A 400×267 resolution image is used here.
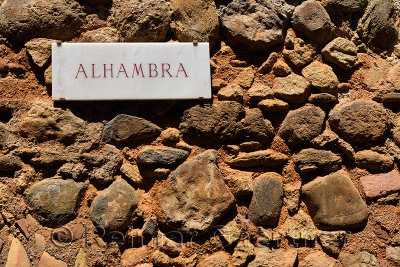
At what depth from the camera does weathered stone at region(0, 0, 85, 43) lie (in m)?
1.62

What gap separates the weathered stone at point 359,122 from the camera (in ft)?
5.51

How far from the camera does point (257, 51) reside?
5.77 ft

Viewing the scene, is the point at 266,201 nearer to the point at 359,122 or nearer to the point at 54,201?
the point at 359,122

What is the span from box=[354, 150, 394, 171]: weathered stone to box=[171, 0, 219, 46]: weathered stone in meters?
0.85

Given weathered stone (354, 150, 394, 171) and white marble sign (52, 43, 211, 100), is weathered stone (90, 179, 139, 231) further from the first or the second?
weathered stone (354, 150, 394, 171)

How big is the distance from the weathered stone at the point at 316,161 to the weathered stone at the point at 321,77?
0.29 m

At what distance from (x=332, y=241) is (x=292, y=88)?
26.5 inches

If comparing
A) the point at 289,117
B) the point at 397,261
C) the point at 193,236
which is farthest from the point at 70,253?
the point at 397,261

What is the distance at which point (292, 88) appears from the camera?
169 centimetres

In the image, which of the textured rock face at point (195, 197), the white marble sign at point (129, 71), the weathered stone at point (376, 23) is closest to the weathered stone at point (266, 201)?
the textured rock face at point (195, 197)

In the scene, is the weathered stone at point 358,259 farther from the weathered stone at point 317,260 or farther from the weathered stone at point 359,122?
the weathered stone at point 359,122

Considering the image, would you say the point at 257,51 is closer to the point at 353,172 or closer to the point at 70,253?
the point at 353,172

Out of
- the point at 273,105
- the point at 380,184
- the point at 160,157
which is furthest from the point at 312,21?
the point at 160,157

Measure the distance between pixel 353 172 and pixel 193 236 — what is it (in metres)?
0.76
